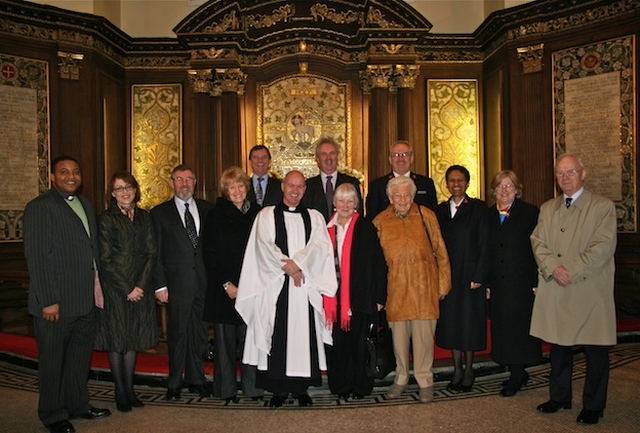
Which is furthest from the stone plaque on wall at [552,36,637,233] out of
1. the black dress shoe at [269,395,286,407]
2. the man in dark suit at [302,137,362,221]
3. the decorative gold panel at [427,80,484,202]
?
the black dress shoe at [269,395,286,407]

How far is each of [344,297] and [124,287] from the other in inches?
64.3

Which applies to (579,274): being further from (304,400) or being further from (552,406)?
(304,400)

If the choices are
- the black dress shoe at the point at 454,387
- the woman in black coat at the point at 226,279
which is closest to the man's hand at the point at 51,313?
the woman in black coat at the point at 226,279

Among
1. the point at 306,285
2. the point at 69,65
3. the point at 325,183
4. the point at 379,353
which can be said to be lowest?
the point at 379,353

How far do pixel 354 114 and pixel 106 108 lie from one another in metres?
4.00

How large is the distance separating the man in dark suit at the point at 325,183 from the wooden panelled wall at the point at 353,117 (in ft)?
12.5

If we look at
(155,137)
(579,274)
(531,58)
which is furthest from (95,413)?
(531,58)

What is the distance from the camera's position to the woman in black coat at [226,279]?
14.7 feet

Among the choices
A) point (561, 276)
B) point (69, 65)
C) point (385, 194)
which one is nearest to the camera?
point (561, 276)

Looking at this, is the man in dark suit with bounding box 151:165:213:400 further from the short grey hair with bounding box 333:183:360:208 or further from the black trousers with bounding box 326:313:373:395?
the short grey hair with bounding box 333:183:360:208

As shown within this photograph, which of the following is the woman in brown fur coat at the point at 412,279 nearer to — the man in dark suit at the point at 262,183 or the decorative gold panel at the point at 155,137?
the man in dark suit at the point at 262,183

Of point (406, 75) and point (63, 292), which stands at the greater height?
point (406, 75)

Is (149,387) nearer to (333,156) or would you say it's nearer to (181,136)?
(333,156)

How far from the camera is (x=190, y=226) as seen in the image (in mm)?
4699
